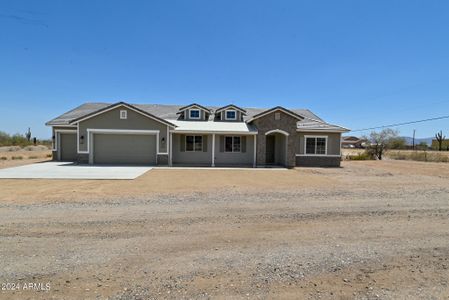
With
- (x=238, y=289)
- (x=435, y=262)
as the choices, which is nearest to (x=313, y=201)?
(x=435, y=262)

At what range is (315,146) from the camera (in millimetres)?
20656

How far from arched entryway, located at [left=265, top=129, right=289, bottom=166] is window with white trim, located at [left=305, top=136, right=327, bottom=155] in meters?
1.94

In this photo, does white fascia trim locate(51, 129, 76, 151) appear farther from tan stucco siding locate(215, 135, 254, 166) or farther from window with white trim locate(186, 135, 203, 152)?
tan stucco siding locate(215, 135, 254, 166)

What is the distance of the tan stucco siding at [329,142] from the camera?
67.2 feet

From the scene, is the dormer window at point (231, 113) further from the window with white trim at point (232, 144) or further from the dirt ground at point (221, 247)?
the dirt ground at point (221, 247)

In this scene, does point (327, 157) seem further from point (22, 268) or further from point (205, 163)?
point (22, 268)

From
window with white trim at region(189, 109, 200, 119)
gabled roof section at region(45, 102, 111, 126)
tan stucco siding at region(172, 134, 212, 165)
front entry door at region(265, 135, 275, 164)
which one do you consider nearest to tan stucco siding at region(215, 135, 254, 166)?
tan stucco siding at region(172, 134, 212, 165)

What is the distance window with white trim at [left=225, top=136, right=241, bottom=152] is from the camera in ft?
66.0

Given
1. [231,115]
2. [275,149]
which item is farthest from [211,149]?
[275,149]

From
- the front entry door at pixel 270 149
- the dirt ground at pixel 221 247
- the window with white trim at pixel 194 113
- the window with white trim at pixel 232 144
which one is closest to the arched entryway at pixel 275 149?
the front entry door at pixel 270 149

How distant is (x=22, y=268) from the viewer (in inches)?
140

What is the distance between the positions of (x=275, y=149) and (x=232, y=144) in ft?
14.7

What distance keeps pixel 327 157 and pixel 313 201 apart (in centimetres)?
1369

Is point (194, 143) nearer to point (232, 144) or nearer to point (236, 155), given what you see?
point (232, 144)
